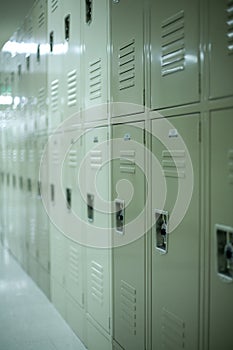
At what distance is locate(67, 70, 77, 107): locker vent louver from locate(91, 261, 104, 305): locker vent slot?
121 centimetres

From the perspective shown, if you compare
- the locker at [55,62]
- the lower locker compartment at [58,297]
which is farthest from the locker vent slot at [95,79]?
the lower locker compartment at [58,297]

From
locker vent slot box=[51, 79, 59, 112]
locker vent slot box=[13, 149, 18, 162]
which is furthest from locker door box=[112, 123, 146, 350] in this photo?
locker vent slot box=[13, 149, 18, 162]

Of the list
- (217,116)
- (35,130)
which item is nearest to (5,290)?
(35,130)

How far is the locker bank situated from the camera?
1731 mm

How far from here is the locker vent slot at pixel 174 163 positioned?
6.42ft

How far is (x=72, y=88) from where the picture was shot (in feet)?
11.5

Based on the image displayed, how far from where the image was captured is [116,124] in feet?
8.88

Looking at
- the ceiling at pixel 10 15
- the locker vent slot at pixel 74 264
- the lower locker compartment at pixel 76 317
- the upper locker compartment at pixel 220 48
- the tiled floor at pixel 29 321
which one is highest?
the ceiling at pixel 10 15

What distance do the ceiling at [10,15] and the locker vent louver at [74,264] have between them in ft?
6.29

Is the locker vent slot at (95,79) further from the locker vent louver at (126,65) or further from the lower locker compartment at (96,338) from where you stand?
the lower locker compartment at (96,338)

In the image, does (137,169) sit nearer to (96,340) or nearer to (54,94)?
(96,340)

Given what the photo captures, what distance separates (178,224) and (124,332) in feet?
3.12

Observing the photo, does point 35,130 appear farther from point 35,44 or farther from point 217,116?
point 217,116

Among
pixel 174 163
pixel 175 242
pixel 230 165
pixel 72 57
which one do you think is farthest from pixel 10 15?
pixel 230 165
